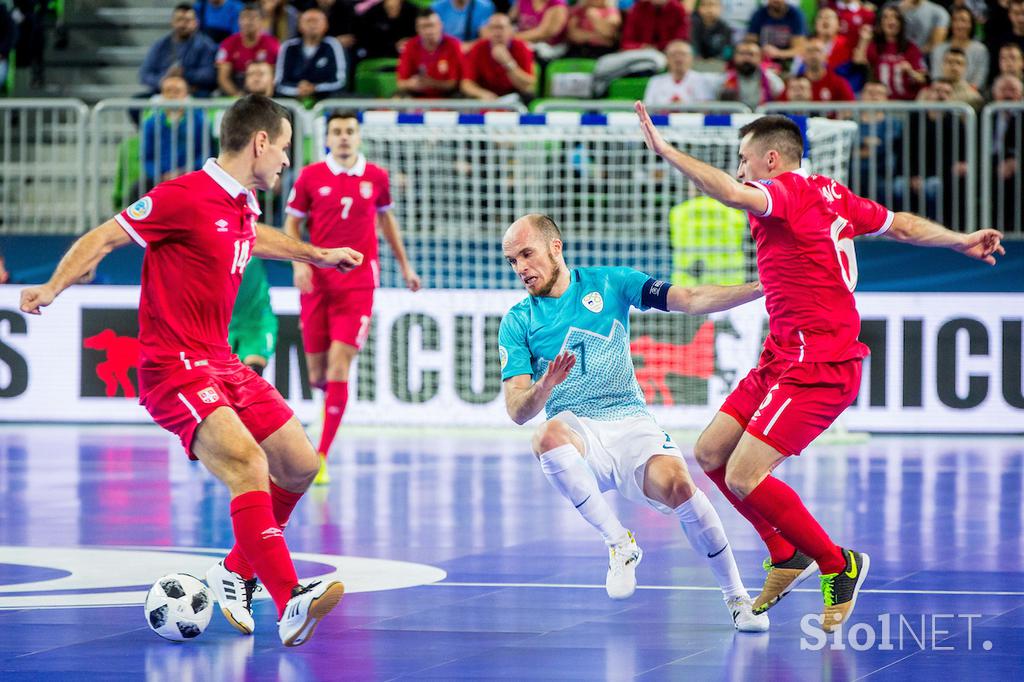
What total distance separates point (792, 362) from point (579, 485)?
1.01 meters

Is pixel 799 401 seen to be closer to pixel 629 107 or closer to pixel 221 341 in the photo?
pixel 221 341

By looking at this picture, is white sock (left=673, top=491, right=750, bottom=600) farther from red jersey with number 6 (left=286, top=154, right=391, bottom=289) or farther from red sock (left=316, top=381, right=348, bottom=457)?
red jersey with number 6 (left=286, top=154, right=391, bottom=289)

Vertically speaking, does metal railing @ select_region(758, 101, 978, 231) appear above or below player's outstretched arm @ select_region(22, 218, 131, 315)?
above

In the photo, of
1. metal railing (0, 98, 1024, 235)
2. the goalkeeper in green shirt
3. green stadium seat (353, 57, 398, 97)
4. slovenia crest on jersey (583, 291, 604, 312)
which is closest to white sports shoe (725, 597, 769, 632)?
slovenia crest on jersey (583, 291, 604, 312)

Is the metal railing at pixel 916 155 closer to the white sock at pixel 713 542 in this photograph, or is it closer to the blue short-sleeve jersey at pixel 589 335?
the blue short-sleeve jersey at pixel 589 335

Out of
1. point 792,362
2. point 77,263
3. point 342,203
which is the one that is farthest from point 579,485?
point 342,203

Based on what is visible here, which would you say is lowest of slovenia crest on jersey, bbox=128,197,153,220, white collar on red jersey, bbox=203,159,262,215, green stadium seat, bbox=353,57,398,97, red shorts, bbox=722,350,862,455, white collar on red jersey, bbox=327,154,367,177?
red shorts, bbox=722,350,862,455

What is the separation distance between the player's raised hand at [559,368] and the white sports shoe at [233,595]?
4.96ft

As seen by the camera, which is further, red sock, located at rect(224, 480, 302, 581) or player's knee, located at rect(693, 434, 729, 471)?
player's knee, located at rect(693, 434, 729, 471)

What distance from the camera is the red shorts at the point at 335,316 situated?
11805 millimetres

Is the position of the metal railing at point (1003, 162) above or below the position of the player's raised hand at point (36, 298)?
above

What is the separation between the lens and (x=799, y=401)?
6.57m

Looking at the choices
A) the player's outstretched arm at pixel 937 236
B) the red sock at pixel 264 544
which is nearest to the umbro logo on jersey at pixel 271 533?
the red sock at pixel 264 544

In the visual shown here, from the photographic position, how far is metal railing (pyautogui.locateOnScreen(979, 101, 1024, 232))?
1488 centimetres
